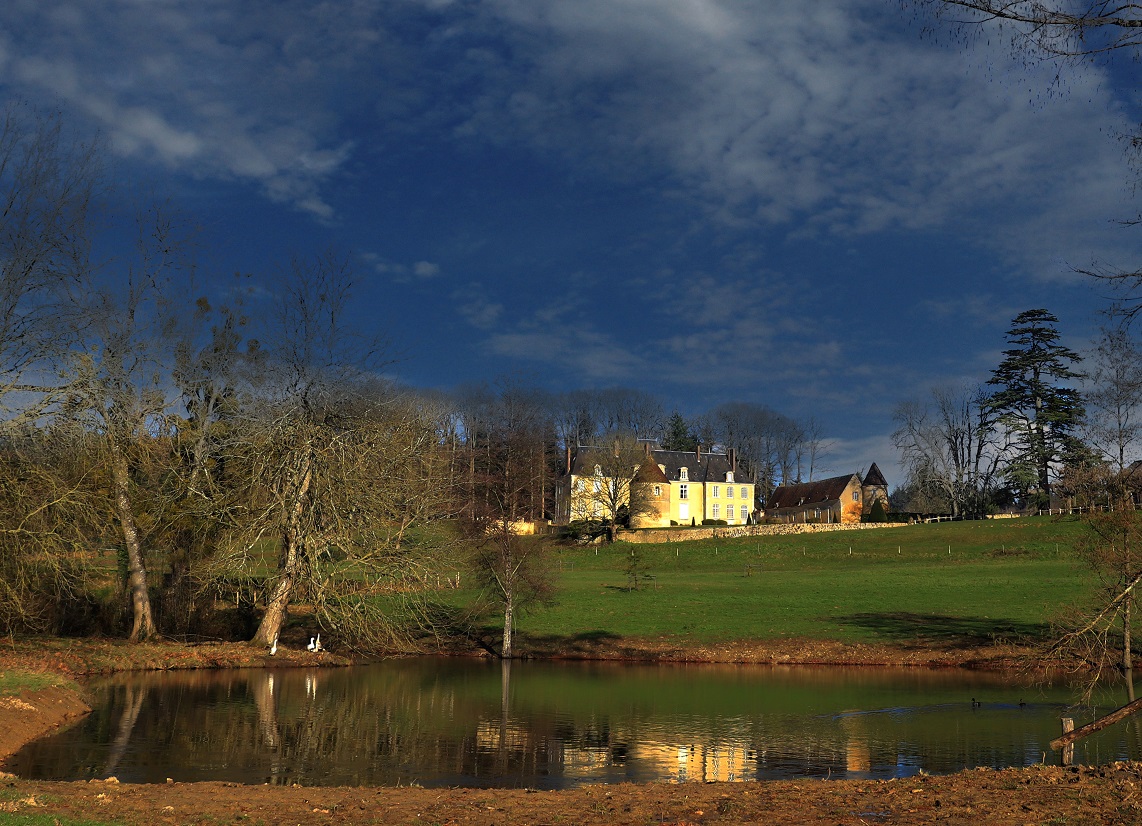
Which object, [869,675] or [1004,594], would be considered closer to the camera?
[869,675]

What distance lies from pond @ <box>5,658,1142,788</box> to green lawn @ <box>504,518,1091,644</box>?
25.6ft

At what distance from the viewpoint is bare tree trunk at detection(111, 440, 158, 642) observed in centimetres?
3120

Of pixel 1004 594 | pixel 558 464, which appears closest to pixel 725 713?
pixel 1004 594

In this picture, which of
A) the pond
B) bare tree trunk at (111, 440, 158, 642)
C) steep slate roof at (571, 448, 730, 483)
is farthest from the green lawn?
steep slate roof at (571, 448, 730, 483)

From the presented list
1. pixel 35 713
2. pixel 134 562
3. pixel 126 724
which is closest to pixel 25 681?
pixel 35 713

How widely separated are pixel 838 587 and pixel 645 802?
38.6 m

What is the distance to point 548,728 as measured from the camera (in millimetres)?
20109

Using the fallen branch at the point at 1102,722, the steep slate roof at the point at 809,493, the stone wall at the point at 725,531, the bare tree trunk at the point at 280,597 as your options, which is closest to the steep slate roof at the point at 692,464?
the steep slate roof at the point at 809,493

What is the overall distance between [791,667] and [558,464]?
7210 centimetres

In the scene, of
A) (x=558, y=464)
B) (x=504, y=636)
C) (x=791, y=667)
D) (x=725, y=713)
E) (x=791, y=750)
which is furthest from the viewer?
(x=558, y=464)

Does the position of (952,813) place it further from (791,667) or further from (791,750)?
(791,667)

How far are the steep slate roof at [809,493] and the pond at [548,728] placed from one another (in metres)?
67.4

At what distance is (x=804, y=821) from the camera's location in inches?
382

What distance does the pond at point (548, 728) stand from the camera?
15.5m
